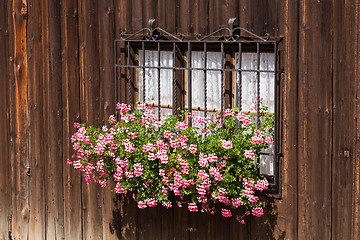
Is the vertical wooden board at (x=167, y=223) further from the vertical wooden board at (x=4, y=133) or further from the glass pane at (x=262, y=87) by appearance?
the vertical wooden board at (x=4, y=133)

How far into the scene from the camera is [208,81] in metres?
6.54

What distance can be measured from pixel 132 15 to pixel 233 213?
1978 millimetres

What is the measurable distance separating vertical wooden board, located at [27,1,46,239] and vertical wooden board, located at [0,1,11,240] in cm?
41

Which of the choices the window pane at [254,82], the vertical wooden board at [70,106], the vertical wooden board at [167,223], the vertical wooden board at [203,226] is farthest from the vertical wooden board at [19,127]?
the window pane at [254,82]

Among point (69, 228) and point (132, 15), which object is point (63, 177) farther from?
point (132, 15)

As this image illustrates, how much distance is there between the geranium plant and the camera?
19.7 feet

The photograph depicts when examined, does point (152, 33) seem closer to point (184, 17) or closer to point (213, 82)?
point (184, 17)

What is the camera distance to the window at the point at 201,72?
20.3ft

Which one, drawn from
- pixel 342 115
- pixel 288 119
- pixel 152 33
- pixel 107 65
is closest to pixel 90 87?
pixel 107 65

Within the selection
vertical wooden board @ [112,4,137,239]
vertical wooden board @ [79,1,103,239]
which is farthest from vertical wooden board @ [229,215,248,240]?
vertical wooden board @ [79,1,103,239]

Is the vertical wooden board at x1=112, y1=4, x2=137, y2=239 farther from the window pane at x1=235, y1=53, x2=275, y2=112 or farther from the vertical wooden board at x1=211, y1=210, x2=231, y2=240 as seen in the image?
the window pane at x1=235, y1=53, x2=275, y2=112

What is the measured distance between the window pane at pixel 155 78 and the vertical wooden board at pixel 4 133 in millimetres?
1891

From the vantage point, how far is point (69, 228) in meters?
7.61

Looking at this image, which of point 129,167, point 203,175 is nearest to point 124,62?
point 129,167
